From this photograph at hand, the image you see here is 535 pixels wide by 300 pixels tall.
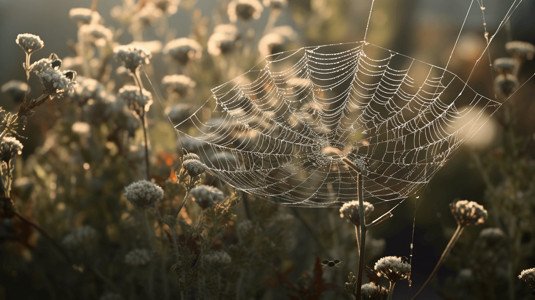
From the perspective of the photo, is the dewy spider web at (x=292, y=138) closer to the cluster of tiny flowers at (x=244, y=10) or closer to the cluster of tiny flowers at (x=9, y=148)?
the cluster of tiny flowers at (x=244, y=10)

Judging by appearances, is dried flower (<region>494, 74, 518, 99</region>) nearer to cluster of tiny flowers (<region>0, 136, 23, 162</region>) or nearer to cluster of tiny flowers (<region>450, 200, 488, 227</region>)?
cluster of tiny flowers (<region>450, 200, 488, 227</region>)

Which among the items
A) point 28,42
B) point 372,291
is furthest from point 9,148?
point 372,291

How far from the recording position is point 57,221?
2625 millimetres

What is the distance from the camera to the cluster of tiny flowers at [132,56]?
6.51 feet

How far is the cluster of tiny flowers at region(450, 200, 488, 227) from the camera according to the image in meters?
1.69

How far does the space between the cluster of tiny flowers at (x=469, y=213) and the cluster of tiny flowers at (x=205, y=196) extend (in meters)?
0.81

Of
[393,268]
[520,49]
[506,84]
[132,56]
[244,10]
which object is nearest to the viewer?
[393,268]

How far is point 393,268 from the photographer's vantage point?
4.79 ft

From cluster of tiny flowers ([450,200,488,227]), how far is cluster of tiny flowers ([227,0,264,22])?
2.11 meters

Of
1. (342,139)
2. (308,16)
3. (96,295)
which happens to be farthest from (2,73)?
(342,139)

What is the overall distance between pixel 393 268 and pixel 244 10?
7.60 ft

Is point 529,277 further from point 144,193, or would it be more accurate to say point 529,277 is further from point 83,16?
point 83,16

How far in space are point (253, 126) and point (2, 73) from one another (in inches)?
172

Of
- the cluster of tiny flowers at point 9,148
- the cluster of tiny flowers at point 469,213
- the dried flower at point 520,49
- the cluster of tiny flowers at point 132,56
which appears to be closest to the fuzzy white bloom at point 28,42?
the cluster of tiny flowers at point 9,148
